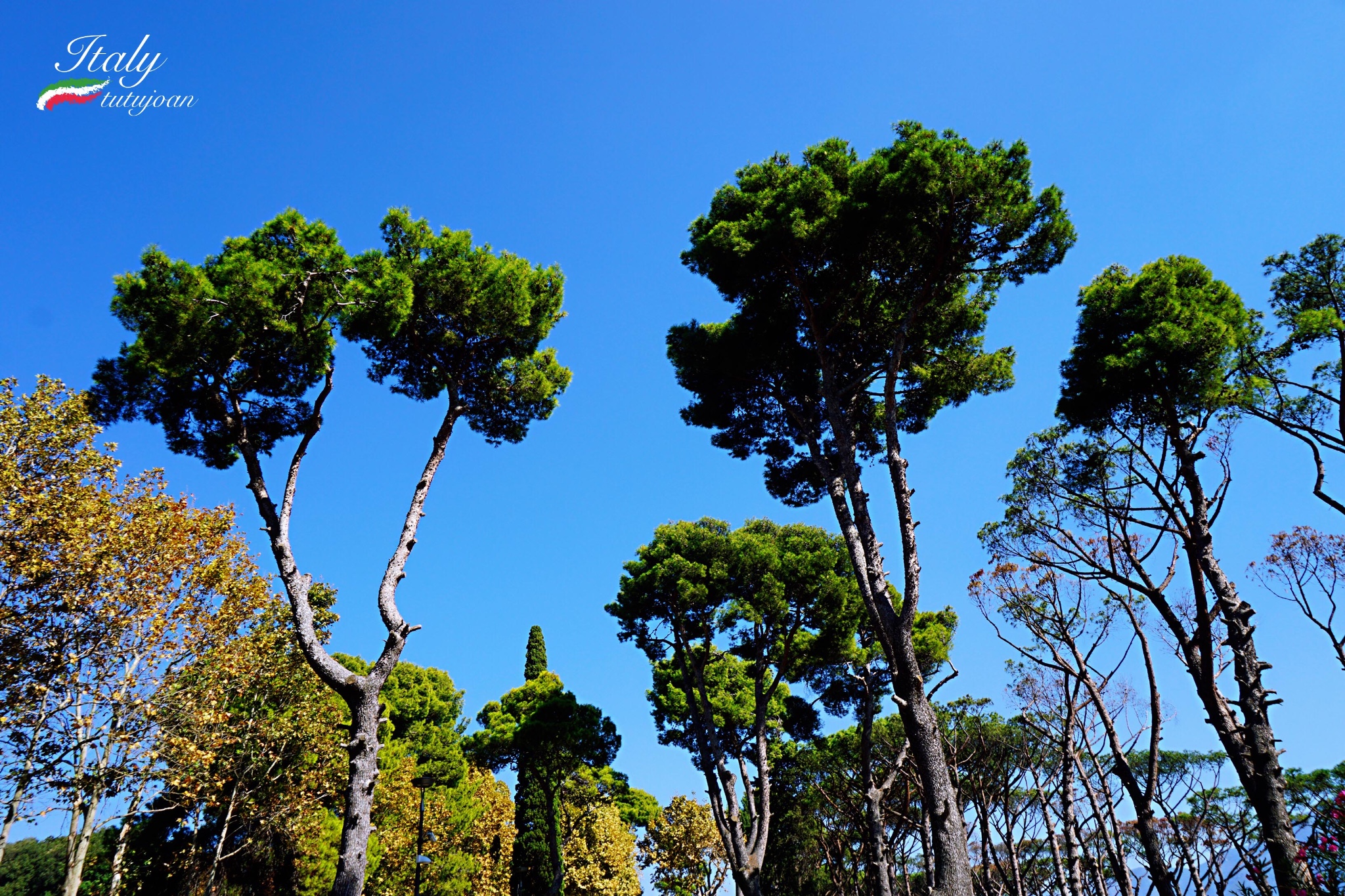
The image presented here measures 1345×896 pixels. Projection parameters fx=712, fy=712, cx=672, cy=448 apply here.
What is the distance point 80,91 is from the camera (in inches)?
366

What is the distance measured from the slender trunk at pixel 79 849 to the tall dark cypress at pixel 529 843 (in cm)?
1491

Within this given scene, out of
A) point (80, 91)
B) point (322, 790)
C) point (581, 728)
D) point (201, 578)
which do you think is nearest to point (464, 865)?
point (581, 728)

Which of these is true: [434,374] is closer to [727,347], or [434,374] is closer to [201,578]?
[727,347]

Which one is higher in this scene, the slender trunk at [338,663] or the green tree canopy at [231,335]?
the green tree canopy at [231,335]

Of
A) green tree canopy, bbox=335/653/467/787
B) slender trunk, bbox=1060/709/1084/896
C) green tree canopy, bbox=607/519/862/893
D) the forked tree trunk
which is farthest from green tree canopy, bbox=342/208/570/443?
green tree canopy, bbox=335/653/467/787

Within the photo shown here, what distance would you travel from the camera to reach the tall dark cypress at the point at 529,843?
25.5 metres

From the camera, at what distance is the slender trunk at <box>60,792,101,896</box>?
11062mm

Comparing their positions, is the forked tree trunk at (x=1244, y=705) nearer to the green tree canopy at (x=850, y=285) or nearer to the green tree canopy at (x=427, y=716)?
the green tree canopy at (x=850, y=285)

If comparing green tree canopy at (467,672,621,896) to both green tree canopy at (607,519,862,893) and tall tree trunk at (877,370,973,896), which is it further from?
tall tree trunk at (877,370,973,896)

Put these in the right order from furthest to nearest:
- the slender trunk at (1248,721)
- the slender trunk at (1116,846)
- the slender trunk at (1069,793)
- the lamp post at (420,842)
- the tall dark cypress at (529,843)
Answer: the tall dark cypress at (529,843)
the lamp post at (420,842)
the slender trunk at (1069,793)
the slender trunk at (1116,846)
the slender trunk at (1248,721)

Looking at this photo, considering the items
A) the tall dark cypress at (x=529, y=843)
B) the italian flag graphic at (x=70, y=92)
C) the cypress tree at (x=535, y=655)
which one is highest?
the italian flag graphic at (x=70, y=92)

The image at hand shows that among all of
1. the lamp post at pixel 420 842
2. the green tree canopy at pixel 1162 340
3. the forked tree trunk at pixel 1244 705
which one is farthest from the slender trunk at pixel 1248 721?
the lamp post at pixel 420 842

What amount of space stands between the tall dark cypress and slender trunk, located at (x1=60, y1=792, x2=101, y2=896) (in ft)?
48.9

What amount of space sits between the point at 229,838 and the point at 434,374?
52.4ft
